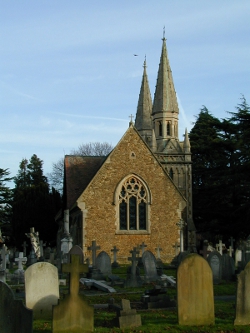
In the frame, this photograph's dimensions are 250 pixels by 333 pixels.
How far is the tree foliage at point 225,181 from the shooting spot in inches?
1383

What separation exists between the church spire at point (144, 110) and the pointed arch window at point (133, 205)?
17598 mm

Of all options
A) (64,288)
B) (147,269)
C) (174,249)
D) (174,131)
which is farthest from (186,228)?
(64,288)

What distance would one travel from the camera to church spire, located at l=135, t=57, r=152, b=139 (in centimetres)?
5038

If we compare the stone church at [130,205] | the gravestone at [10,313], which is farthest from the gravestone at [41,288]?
the stone church at [130,205]

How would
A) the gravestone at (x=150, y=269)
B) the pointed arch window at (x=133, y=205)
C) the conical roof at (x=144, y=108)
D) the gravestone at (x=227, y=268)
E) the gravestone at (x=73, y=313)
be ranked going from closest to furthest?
the gravestone at (x=73, y=313) → the gravestone at (x=150, y=269) → the gravestone at (x=227, y=268) → the pointed arch window at (x=133, y=205) → the conical roof at (x=144, y=108)

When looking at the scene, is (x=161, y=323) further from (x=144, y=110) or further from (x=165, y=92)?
(x=144, y=110)

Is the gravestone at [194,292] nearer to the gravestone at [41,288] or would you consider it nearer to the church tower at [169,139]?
the gravestone at [41,288]

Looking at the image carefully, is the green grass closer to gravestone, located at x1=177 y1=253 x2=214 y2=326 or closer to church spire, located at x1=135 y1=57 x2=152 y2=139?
gravestone, located at x1=177 y1=253 x2=214 y2=326

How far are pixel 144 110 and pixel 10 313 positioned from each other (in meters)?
43.5

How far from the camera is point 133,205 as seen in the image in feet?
107

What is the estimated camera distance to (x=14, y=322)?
858 centimetres

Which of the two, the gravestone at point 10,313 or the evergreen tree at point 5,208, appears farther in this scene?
the evergreen tree at point 5,208

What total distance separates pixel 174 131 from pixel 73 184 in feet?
38.2

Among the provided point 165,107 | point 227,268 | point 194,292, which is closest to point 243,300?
point 194,292
